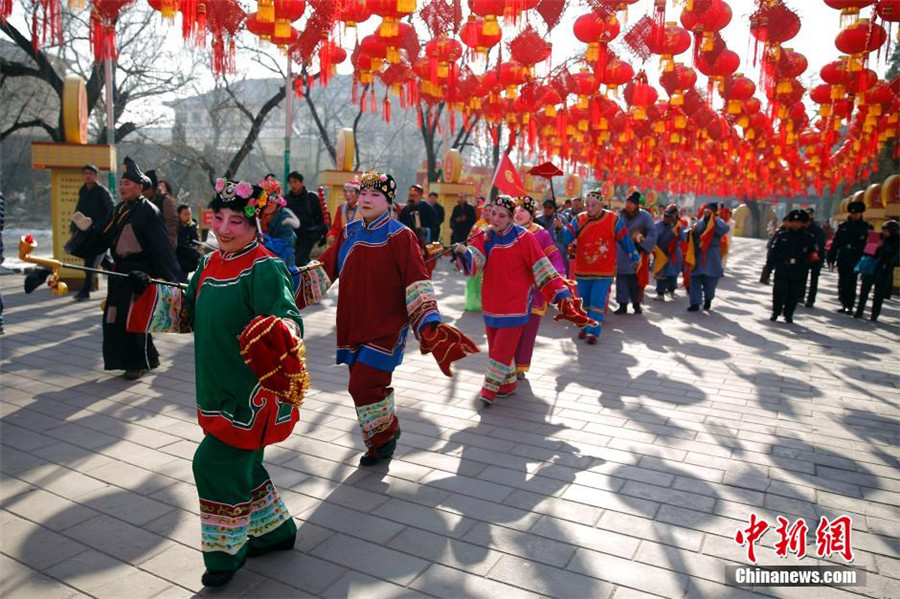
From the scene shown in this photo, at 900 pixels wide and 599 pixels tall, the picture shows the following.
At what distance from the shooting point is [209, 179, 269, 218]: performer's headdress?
278 centimetres

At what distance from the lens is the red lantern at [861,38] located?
8008mm

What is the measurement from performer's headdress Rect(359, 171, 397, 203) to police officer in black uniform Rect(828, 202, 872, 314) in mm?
10534

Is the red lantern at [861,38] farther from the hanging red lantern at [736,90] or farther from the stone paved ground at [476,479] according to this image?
the stone paved ground at [476,479]

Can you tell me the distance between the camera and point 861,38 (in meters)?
8.19

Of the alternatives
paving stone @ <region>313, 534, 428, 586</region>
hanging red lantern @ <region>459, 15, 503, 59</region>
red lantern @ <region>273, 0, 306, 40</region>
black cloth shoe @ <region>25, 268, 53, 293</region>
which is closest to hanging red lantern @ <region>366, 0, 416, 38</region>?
red lantern @ <region>273, 0, 306, 40</region>

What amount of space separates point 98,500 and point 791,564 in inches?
139

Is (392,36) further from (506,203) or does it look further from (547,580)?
(547,580)

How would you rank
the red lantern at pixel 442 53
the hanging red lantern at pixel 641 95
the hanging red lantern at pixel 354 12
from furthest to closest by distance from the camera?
1. the hanging red lantern at pixel 641 95
2. the red lantern at pixel 442 53
3. the hanging red lantern at pixel 354 12

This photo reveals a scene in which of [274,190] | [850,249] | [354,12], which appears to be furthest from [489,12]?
[850,249]

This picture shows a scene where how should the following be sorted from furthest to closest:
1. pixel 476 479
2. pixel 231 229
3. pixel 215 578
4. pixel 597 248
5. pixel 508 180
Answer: pixel 597 248 < pixel 508 180 < pixel 476 479 < pixel 231 229 < pixel 215 578

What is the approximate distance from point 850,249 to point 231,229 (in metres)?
12.1

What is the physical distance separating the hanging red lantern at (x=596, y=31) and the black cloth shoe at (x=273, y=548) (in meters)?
7.24

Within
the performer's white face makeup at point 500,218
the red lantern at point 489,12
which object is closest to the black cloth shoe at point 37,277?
the performer's white face makeup at point 500,218

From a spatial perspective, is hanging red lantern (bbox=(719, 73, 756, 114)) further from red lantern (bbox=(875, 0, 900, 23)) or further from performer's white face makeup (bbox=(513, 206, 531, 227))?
performer's white face makeup (bbox=(513, 206, 531, 227))
